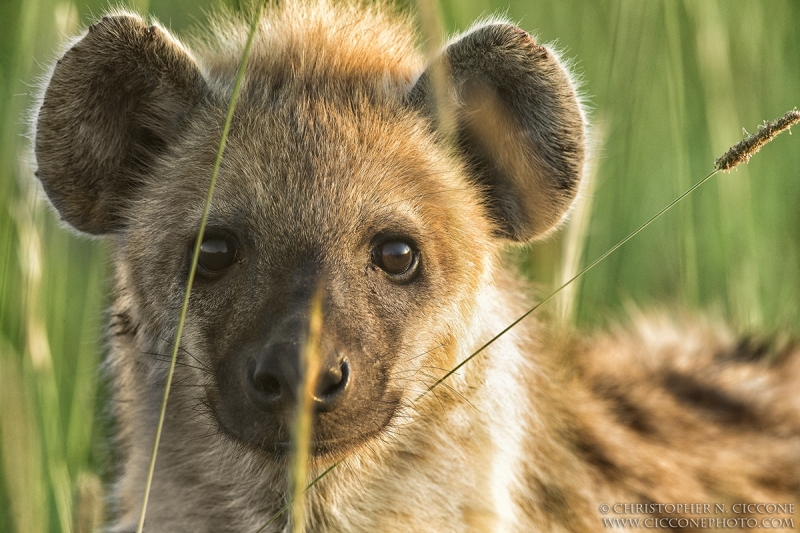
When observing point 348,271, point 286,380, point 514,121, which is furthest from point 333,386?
point 514,121

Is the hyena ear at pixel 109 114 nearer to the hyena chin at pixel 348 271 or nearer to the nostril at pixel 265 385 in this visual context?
the hyena chin at pixel 348 271

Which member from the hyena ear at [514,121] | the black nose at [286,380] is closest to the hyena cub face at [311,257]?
the black nose at [286,380]

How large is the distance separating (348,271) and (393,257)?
0.16 metres

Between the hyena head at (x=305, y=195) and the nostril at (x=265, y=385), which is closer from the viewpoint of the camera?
the nostril at (x=265, y=385)

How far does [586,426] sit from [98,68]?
1.67 m

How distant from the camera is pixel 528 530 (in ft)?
8.77

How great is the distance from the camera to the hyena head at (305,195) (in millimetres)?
2256

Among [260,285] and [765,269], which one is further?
[765,269]

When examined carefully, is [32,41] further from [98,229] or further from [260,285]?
[260,285]

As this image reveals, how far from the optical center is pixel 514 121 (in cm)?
263

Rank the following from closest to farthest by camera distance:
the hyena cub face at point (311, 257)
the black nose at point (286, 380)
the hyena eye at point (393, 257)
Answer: the black nose at point (286, 380)
the hyena cub face at point (311, 257)
the hyena eye at point (393, 257)

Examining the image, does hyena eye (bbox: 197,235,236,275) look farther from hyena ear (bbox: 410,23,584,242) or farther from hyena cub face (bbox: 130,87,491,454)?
hyena ear (bbox: 410,23,584,242)

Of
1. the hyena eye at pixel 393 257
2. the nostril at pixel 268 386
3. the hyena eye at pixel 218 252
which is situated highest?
the hyena eye at pixel 393 257

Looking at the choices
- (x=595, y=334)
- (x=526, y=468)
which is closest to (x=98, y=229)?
(x=526, y=468)
